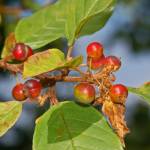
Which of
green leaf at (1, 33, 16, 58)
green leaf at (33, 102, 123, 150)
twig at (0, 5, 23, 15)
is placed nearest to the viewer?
green leaf at (33, 102, 123, 150)

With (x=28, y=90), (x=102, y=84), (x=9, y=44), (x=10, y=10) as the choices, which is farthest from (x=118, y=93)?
(x=10, y=10)

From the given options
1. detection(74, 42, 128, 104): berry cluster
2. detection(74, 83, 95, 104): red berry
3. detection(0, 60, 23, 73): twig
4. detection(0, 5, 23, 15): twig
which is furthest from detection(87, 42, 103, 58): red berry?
detection(0, 5, 23, 15): twig

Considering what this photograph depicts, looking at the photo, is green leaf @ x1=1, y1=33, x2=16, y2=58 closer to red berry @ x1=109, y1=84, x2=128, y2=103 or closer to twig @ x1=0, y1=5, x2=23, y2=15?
red berry @ x1=109, y1=84, x2=128, y2=103

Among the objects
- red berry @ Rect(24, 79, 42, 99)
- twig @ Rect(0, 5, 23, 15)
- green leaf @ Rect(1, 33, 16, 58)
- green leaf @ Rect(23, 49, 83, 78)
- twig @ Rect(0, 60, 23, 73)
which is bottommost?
red berry @ Rect(24, 79, 42, 99)

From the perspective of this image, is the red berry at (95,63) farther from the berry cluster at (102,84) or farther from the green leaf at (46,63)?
the green leaf at (46,63)

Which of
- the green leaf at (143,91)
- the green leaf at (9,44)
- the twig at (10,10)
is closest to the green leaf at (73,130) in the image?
the green leaf at (143,91)
